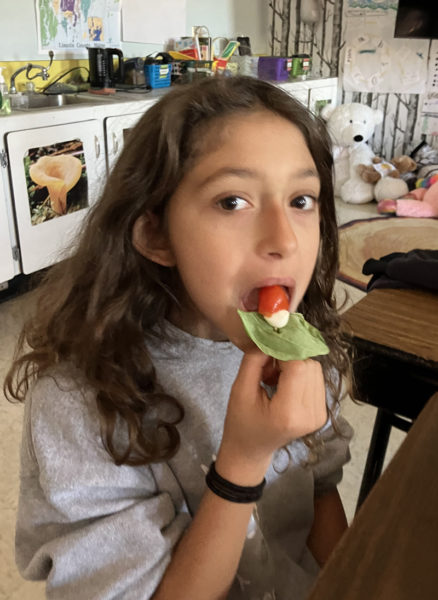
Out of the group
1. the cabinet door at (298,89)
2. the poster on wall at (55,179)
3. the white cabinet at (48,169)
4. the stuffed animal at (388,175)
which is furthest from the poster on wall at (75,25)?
the stuffed animal at (388,175)

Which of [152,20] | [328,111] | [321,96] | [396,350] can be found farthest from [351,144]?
[396,350]

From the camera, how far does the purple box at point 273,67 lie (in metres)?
4.26

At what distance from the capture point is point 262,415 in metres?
0.60

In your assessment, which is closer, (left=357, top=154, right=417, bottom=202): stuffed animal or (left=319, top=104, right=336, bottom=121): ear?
(left=357, top=154, right=417, bottom=202): stuffed animal

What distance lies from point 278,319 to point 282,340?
0.08ft

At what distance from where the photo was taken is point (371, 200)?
4320 millimetres

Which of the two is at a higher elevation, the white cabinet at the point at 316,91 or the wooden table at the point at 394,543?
the white cabinet at the point at 316,91

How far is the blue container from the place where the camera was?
3.33m

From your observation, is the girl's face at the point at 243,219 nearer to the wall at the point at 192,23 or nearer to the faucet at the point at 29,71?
the faucet at the point at 29,71

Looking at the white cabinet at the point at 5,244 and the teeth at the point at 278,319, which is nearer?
the teeth at the point at 278,319

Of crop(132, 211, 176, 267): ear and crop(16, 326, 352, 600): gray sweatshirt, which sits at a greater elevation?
crop(132, 211, 176, 267): ear

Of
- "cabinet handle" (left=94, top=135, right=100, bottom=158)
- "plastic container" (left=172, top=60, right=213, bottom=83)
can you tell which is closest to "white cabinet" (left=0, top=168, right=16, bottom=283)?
"cabinet handle" (left=94, top=135, right=100, bottom=158)

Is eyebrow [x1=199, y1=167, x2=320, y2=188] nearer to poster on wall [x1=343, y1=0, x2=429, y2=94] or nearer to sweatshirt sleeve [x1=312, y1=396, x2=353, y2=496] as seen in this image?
sweatshirt sleeve [x1=312, y1=396, x2=353, y2=496]

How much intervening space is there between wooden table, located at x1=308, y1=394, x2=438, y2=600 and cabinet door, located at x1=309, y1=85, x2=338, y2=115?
4269 mm
